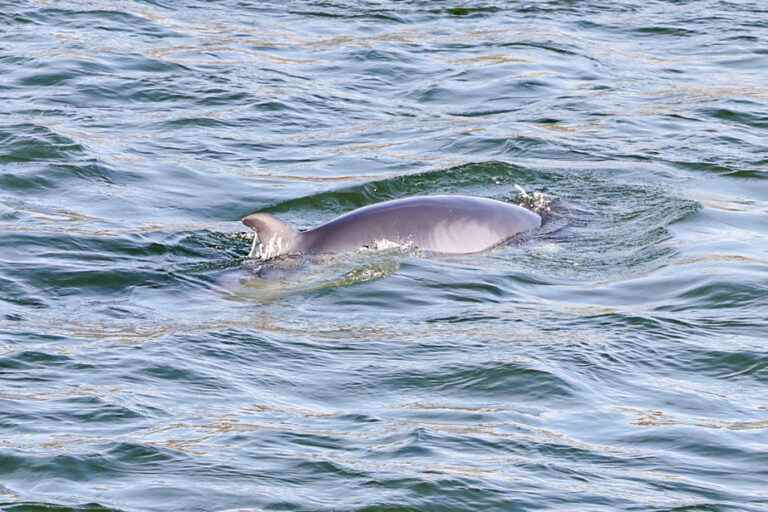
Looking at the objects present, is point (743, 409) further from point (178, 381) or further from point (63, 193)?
point (63, 193)

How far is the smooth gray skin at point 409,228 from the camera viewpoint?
8.69 m

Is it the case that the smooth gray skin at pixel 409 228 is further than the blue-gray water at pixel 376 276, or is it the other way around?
the smooth gray skin at pixel 409 228

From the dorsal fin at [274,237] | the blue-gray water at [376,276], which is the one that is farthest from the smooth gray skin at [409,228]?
the blue-gray water at [376,276]

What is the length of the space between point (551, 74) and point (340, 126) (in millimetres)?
2639

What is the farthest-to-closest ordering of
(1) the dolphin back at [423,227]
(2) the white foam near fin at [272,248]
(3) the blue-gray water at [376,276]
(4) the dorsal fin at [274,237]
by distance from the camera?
(1) the dolphin back at [423,227]
(2) the white foam near fin at [272,248]
(4) the dorsal fin at [274,237]
(3) the blue-gray water at [376,276]

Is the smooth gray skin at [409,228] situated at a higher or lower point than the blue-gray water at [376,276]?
higher

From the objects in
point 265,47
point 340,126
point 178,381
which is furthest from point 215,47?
point 178,381

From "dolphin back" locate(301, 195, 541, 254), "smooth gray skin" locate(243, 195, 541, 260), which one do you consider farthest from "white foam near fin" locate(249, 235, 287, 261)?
"dolphin back" locate(301, 195, 541, 254)

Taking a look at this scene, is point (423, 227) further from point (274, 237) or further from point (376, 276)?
point (274, 237)

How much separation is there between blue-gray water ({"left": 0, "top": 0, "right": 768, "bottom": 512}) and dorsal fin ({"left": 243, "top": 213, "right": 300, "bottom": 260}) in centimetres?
17

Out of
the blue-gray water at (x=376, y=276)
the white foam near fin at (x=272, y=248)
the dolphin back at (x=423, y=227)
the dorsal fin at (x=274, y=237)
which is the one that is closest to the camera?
the blue-gray water at (x=376, y=276)

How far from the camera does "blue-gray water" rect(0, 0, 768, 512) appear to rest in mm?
6004

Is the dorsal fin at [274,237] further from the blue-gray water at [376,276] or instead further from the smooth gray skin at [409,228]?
the blue-gray water at [376,276]

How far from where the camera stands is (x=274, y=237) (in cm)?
861
